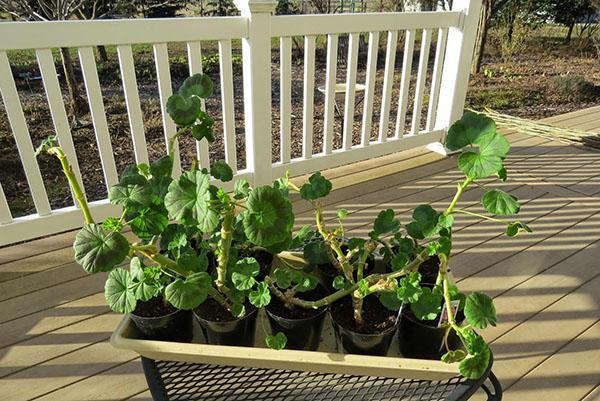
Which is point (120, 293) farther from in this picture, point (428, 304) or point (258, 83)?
point (258, 83)

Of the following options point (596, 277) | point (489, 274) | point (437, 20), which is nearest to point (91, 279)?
point (489, 274)

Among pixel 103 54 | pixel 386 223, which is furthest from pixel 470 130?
pixel 103 54

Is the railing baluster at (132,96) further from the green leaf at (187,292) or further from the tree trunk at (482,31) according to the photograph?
the tree trunk at (482,31)

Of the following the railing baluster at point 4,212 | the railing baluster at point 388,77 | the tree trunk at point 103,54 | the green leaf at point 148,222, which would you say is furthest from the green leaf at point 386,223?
the tree trunk at point 103,54

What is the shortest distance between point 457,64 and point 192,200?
263cm

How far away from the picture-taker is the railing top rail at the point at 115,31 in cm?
162

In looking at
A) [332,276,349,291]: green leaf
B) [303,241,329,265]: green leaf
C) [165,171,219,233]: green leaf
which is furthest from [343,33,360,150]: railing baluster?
[165,171,219,233]: green leaf

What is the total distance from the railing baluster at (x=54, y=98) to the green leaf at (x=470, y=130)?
1.60 metres

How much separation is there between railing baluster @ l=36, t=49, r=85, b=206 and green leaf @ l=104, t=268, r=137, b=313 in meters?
1.30

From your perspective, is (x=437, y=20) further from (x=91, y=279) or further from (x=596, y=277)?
(x=91, y=279)

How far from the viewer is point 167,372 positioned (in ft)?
2.96

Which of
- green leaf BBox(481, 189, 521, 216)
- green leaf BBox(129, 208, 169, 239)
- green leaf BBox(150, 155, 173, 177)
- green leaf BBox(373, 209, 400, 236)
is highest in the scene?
green leaf BBox(481, 189, 521, 216)

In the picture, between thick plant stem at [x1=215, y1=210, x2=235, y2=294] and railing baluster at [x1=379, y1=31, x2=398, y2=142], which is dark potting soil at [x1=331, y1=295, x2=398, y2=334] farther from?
railing baluster at [x1=379, y1=31, x2=398, y2=142]

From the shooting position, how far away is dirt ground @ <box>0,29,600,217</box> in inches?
129
